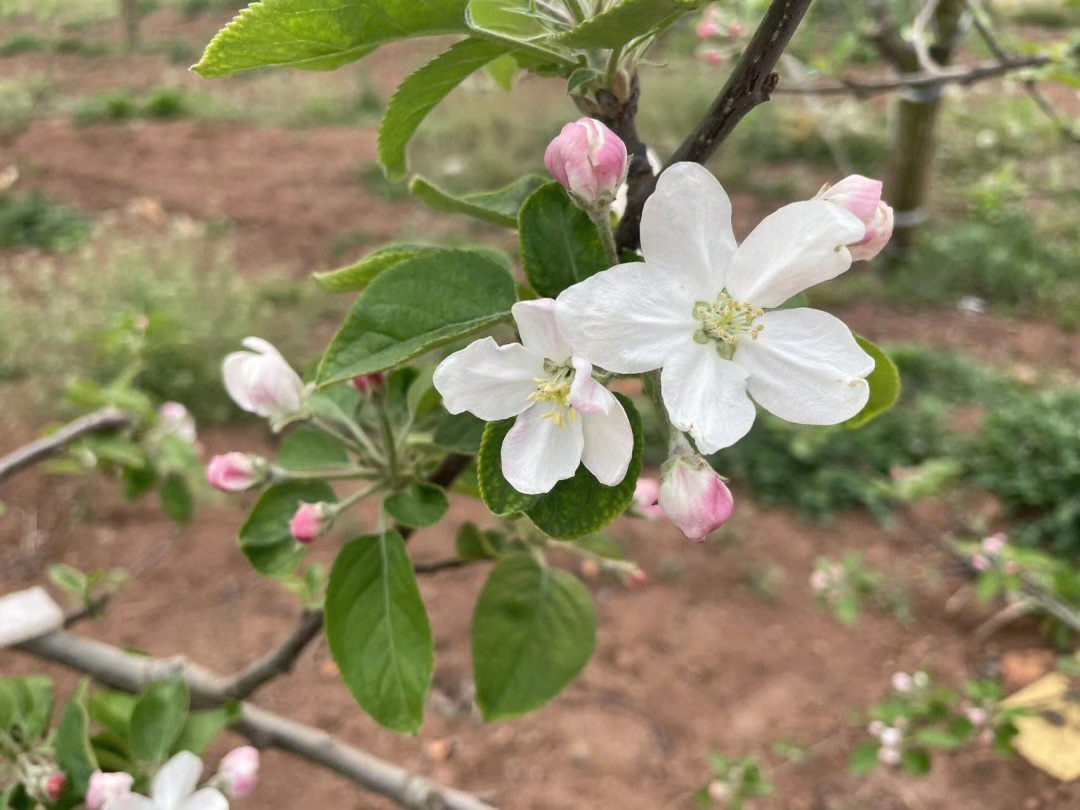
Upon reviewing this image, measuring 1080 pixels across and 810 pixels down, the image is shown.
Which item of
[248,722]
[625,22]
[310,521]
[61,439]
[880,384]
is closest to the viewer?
[625,22]

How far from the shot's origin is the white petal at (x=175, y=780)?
82 cm

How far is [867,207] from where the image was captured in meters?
0.55

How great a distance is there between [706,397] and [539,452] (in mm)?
104

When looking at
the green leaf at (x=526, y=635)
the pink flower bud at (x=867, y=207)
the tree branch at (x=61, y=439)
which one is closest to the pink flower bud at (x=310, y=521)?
the green leaf at (x=526, y=635)

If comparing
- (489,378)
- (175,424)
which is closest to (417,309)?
(489,378)

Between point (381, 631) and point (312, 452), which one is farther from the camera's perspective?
point (312, 452)

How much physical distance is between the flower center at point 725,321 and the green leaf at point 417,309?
0.13 metres

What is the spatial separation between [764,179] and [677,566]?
396 cm

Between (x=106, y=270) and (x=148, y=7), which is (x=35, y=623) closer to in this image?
(x=106, y=270)

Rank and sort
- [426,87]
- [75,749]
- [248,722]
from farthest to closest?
1. [248,722]
2. [75,749]
3. [426,87]

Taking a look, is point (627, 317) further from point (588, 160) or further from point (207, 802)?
point (207, 802)

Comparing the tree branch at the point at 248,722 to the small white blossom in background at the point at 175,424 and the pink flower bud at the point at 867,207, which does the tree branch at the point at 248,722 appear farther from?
the small white blossom in background at the point at 175,424

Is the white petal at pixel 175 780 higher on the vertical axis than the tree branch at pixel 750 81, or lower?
lower

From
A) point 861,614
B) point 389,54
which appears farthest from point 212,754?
point 389,54
